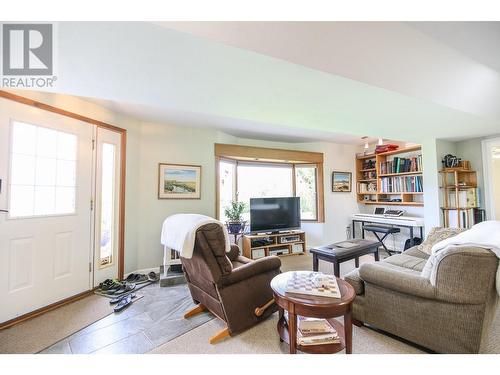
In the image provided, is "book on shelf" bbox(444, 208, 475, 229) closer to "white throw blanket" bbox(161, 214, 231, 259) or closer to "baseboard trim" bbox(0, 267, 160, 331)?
"white throw blanket" bbox(161, 214, 231, 259)

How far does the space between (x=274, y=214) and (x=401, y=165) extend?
2623mm

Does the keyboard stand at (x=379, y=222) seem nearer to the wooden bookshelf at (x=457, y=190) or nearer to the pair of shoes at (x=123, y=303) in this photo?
the wooden bookshelf at (x=457, y=190)

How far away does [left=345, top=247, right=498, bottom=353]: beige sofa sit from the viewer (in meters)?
1.37

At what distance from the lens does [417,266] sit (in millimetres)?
2174

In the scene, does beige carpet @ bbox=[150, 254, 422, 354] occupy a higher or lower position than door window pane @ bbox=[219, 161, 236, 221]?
lower

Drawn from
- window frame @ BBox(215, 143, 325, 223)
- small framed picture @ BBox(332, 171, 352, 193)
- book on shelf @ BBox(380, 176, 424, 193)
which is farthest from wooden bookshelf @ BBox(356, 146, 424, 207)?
window frame @ BBox(215, 143, 325, 223)

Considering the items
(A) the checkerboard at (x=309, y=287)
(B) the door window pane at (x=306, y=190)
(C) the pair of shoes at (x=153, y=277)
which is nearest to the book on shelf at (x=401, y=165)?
(B) the door window pane at (x=306, y=190)

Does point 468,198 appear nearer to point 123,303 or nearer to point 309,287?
point 309,287

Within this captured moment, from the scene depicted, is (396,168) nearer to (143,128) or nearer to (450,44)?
(450,44)

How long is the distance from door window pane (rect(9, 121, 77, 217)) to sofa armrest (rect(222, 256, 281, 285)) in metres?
2.09

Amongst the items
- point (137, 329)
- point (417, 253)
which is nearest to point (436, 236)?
point (417, 253)

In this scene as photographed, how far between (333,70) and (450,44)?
746 millimetres

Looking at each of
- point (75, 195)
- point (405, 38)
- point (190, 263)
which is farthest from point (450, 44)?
point (75, 195)

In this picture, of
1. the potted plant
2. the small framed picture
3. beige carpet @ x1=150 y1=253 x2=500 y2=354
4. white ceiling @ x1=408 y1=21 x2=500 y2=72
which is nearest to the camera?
white ceiling @ x1=408 y1=21 x2=500 y2=72
